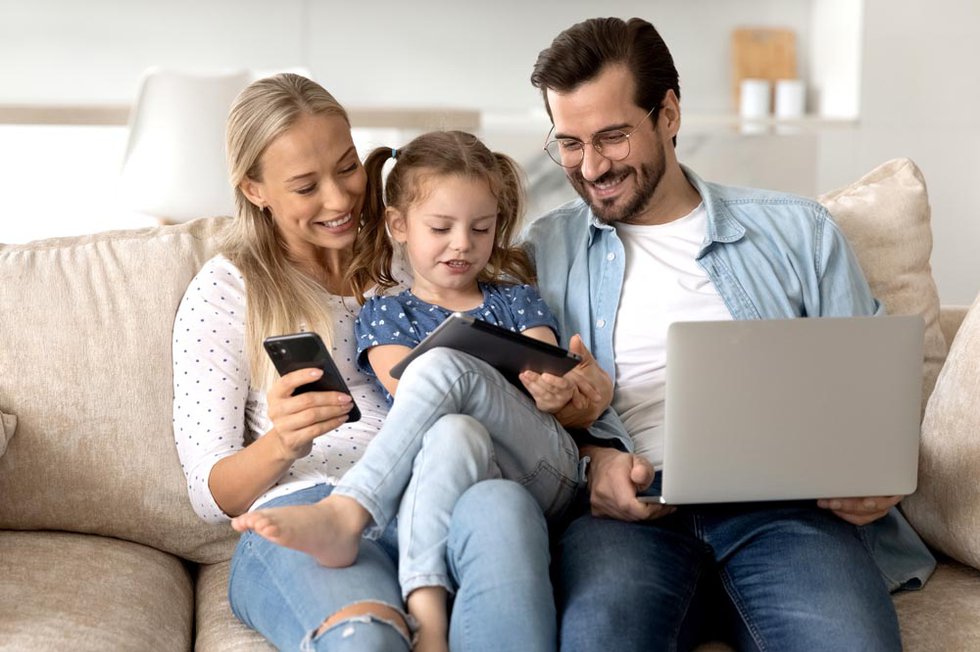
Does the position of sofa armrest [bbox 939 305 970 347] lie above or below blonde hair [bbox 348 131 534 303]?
below

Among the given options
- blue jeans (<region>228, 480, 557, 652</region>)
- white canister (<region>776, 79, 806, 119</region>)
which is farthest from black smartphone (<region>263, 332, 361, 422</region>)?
white canister (<region>776, 79, 806, 119</region>)

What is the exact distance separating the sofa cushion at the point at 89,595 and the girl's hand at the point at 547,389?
22.9 inches

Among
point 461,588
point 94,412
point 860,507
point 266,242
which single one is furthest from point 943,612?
point 94,412

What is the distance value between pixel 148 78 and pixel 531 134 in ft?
4.95

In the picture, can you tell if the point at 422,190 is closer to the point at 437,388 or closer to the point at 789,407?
the point at 437,388

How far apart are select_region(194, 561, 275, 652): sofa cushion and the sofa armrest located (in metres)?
1.30

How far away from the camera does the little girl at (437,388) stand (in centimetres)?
158

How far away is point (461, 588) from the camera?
153 centimetres

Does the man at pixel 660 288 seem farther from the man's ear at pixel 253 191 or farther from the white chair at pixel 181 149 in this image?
the white chair at pixel 181 149

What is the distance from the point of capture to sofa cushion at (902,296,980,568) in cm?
178

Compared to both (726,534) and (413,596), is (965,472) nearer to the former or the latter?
(726,534)

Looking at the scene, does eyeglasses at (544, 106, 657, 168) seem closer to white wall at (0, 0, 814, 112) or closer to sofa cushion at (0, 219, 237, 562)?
sofa cushion at (0, 219, 237, 562)

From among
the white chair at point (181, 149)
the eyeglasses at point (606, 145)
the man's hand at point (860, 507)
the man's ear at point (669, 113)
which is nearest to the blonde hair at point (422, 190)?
the eyeglasses at point (606, 145)

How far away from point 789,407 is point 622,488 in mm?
262
